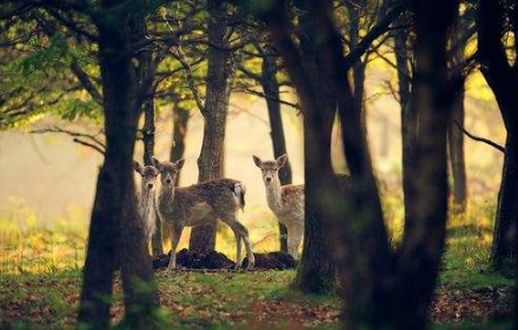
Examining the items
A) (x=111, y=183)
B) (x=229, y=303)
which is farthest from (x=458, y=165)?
(x=111, y=183)

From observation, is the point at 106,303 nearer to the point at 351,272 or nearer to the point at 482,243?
the point at 351,272

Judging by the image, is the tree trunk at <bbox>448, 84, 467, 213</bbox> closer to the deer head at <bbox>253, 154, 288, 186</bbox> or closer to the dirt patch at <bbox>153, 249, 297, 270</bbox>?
the deer head at <bbox>253, 154, 288, 186</bbox>

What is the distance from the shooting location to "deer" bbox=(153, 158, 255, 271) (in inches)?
738

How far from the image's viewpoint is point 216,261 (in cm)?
1792

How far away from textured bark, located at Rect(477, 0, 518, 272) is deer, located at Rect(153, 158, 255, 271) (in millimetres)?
4169

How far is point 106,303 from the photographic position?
37.8 ft

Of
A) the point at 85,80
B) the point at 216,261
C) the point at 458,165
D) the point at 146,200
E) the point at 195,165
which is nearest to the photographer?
the point at 216,261

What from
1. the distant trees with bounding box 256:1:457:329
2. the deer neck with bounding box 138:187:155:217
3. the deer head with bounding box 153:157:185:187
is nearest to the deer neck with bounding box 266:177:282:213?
the deer head with bounding box 153:157:185:187

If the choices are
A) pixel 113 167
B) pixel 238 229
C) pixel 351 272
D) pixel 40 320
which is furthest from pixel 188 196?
pixel 351 272

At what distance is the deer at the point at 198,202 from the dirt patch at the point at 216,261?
0.42m

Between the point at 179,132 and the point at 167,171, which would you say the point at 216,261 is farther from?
the point at 179,132

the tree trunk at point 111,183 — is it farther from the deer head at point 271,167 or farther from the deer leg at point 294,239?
the deer head at point 271,167

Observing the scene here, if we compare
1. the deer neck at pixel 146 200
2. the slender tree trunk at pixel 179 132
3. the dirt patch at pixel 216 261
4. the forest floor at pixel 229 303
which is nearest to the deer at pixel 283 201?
the dirt patch at pixel 216 261

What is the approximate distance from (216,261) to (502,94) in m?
5.66
